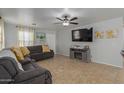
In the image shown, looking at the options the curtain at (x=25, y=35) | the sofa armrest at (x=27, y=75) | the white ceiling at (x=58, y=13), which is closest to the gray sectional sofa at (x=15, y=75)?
the sofa armrest at (x=27, y=75)

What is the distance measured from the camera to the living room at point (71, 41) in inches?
123

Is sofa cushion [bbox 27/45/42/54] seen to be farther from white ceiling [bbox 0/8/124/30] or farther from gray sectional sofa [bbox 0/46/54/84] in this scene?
gray sectional sofa [bbox 0/46/54/84]

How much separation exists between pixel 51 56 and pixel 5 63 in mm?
4713

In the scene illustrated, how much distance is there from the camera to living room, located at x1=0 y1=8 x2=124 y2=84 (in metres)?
3.11

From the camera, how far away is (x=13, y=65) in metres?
1.69

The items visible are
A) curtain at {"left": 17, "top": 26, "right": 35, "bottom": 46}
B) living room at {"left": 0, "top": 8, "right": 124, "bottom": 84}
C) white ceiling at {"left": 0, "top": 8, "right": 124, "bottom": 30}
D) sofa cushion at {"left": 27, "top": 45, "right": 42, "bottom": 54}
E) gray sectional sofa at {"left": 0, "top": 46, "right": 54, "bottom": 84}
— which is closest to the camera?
gray sectional sofa at {"left": 0, "top": 46, "right": 54, "bottom": 84}

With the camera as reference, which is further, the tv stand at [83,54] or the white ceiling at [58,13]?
the tv stand at [83,54]

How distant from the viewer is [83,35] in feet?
18.4

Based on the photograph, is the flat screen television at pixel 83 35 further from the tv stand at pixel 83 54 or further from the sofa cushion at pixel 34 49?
the sofa cushion at pixel 34 49

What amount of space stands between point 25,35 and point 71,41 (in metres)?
3.02

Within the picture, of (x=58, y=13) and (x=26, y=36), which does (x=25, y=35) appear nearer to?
(x=26, y=36)

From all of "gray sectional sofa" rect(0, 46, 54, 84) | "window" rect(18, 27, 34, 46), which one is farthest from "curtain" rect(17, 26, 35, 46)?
"gray sectional sofa" rect(0, 46, 54, 84)

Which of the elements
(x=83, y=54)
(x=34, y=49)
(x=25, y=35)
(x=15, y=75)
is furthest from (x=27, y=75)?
(x=25, y=35)
